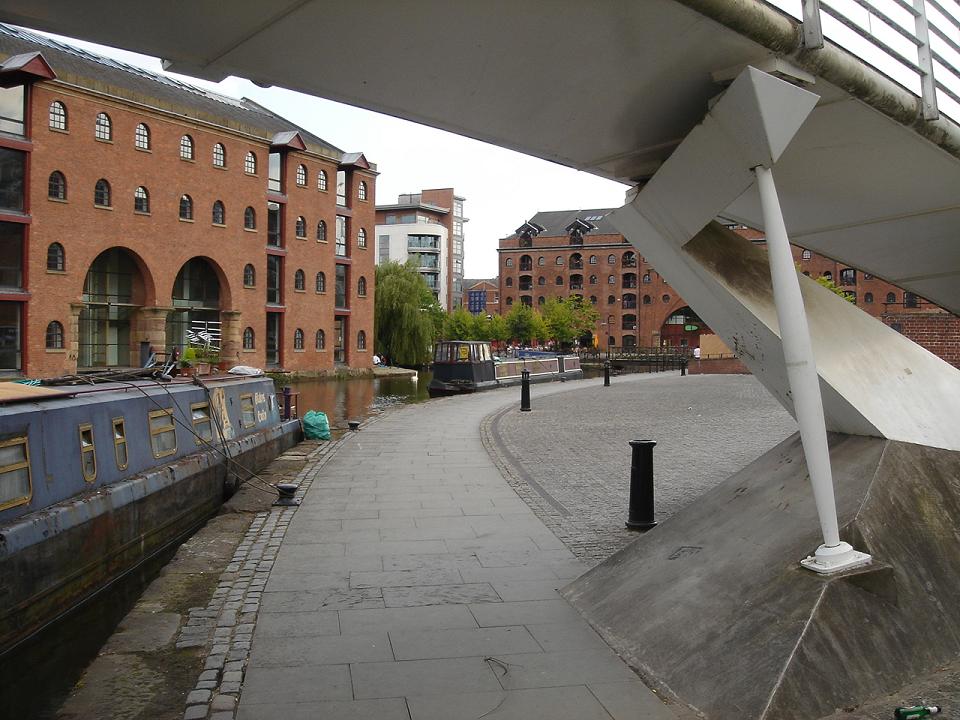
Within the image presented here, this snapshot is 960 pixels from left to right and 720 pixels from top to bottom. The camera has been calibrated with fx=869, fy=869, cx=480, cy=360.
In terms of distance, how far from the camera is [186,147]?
39281 mm

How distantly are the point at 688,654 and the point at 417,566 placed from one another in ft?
9.50

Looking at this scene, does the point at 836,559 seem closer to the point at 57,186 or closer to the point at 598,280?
the point at 57,186

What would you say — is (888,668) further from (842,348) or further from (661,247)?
(661,247)

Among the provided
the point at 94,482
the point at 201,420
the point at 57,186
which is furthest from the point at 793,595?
the point at 57,186

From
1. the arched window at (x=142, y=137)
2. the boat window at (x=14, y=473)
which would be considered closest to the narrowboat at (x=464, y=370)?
the arched window at (x=142, y=137)

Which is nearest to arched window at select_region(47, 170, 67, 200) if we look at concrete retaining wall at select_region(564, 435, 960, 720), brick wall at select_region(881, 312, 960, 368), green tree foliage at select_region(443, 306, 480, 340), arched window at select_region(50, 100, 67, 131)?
arched window at select_region(50, 100, 67, 131)

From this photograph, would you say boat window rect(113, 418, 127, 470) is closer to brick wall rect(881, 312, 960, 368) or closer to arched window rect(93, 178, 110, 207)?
brick wall rect(881, 312, 960, 368)

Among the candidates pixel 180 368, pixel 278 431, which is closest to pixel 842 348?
pixel 180 368

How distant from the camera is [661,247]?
18.9 ft

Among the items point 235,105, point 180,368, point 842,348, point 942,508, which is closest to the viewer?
point 942,508

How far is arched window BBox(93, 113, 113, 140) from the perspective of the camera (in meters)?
34.8

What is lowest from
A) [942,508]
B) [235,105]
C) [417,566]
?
[417,566]

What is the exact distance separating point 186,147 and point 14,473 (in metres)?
35.5

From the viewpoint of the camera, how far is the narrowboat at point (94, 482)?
658 cm
